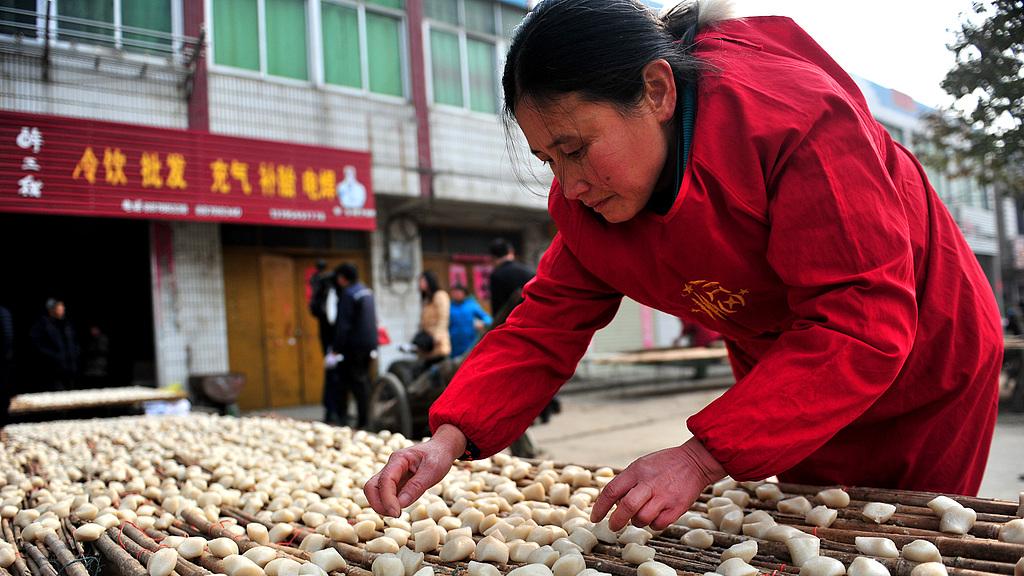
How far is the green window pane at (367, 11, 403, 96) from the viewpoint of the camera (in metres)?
8.44

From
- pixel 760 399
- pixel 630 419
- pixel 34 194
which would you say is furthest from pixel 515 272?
pixel 34 194

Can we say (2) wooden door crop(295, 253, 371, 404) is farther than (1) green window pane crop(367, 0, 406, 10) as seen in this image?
No

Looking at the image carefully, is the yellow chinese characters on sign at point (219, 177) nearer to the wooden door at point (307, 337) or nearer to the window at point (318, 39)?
the window at point (318, 39)

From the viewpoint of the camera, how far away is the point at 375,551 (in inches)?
46.1

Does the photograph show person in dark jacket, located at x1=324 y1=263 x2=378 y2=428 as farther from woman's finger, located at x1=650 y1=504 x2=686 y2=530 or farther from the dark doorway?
woman's finger, located at x1=650 y1=504 x2=686 y2=530

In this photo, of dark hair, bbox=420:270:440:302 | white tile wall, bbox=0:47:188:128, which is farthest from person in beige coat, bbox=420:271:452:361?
white tile wall, bbox=0:47:188:128

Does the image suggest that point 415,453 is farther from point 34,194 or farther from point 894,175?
point 34,194

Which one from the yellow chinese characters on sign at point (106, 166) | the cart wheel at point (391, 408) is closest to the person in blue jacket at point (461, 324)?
the cart wheel at point (391, 408)

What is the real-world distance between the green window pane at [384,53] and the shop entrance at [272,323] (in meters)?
2.00

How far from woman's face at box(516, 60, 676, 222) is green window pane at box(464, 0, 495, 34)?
349 inches

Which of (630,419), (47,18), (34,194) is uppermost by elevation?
(47,18)

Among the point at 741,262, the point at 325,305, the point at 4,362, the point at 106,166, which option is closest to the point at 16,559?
the point at 741,262

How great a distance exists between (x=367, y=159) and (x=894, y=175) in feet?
24.0

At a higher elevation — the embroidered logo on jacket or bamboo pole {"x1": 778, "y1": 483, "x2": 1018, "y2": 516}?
the embroidered logo on jacket
